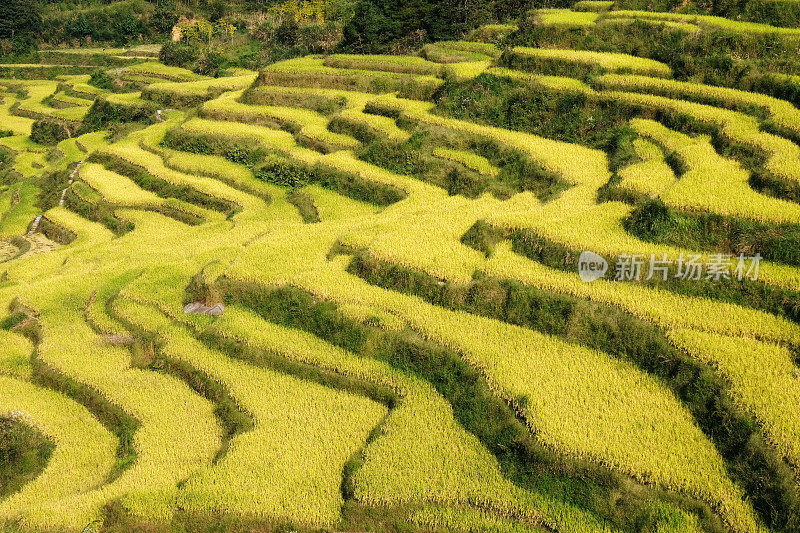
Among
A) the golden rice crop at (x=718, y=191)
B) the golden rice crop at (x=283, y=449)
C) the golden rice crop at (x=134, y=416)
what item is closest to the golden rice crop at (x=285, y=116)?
the golden rice crop at (x=134, y=416)

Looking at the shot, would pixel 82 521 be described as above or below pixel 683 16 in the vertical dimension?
below

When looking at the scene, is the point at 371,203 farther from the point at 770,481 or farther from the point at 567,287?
the point at 770,481

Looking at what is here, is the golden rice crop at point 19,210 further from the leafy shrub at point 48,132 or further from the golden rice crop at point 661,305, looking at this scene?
the golden rice crop at point 661,305

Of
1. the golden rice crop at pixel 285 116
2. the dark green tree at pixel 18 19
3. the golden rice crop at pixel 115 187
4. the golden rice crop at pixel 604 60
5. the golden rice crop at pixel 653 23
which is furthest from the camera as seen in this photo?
the dark green tree at pixel 18 19

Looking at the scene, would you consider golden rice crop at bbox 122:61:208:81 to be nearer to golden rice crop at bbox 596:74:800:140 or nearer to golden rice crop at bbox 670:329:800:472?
golden rice crop at bbox 596:74:800:140

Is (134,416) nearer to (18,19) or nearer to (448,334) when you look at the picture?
(448,334)

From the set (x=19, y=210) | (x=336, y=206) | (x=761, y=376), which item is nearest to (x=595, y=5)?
(x=336, y=206)

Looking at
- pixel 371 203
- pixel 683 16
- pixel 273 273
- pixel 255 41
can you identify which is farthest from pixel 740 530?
pixel 255 41

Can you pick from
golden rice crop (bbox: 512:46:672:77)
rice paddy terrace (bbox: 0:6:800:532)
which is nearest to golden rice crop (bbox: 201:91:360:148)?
rice paddy terrace (bbox: 0:6:800:532)

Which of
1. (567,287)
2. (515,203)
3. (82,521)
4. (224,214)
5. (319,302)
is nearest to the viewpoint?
(82,521)
